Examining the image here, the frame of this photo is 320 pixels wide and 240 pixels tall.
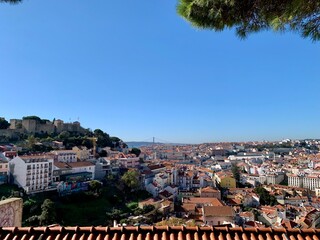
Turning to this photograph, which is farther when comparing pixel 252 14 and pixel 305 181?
pixel 305 181

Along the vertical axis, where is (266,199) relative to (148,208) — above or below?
below

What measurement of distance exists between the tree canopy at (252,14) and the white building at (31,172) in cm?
3767

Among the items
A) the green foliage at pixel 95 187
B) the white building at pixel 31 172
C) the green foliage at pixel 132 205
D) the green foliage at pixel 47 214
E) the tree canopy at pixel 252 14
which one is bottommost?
the green foliage at pixel 132 205

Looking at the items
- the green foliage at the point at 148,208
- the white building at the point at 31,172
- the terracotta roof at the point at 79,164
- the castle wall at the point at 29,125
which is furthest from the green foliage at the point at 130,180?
the castle wall at the point at 29,125

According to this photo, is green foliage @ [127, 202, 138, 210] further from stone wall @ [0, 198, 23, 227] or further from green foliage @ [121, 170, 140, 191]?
stone wall @ [0, 198, 23, 227]

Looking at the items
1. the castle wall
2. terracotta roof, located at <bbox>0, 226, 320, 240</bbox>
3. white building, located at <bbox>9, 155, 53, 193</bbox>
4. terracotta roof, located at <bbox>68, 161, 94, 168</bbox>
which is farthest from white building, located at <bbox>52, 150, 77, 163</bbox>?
terracotta roof, located at <bbox>0, 226, 320, 240</bbox>

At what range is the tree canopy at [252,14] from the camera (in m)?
4.45

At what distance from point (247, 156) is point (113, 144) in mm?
64288

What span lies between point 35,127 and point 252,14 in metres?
69.6

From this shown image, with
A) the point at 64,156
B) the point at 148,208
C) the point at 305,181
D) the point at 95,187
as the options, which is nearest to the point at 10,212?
the point at 148,208

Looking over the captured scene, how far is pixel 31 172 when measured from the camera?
3772 centimetres

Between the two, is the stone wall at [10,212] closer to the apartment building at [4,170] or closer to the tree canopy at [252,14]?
the tree canopy at [252,14]

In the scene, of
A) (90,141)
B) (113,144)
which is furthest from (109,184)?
(113,144)

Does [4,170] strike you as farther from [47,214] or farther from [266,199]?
[266,199]
